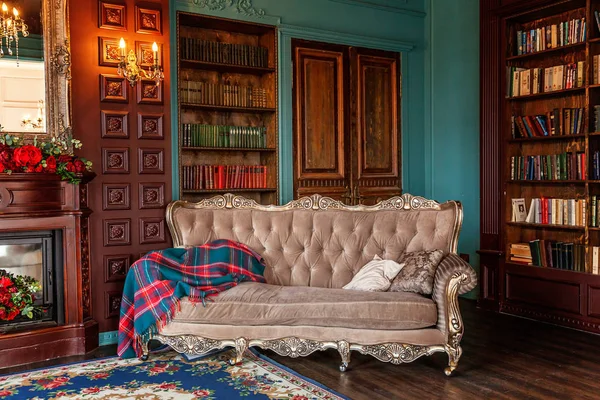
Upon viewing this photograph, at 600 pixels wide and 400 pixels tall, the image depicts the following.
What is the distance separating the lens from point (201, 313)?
3.96 m

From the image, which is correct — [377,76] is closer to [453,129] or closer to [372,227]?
[453,129]

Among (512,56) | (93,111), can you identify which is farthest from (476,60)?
(93,111)

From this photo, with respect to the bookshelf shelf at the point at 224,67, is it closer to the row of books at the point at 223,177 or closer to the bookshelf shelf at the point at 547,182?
the row of books at the point at 223,177

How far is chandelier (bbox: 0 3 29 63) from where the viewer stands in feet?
14.1

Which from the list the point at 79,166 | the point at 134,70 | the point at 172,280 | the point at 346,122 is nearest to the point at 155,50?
the point at 134,70

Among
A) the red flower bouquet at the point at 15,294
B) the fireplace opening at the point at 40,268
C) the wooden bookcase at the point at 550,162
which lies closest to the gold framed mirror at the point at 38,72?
the fireplace opening at the point at 40,268

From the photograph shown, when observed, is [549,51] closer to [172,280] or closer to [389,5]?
[389,5]

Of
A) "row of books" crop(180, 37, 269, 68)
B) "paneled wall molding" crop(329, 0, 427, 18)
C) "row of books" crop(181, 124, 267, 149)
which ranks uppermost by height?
"paneled wall molding" crop(329, 0, 427, 18)

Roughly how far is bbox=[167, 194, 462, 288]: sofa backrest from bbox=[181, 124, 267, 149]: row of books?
0.76 metres

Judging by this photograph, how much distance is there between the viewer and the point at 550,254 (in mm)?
5148

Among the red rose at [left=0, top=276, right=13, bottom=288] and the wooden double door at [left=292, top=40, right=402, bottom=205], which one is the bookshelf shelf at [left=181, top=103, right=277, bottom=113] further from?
the red rose at [left=0, top=276, right=13, bottom=288]

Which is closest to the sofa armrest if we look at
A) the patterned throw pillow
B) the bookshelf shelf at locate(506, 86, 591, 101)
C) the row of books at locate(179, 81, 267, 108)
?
the patterned throw pillow

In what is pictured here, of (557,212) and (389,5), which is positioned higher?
(389,5)

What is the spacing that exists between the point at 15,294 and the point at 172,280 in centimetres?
100
